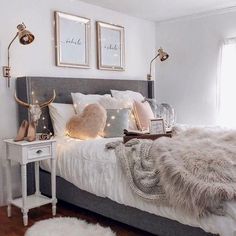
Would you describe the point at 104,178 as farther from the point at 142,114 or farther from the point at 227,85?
the point at 227,85

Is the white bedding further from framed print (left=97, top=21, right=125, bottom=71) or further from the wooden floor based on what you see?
framed print (left=97, top=21, right=125, bottom=71)

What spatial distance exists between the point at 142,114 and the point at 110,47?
1.12 m

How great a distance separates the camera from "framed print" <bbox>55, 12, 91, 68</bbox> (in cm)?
365

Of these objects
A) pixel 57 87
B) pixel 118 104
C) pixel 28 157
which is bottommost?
pixel 28 157

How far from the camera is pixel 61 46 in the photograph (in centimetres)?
368

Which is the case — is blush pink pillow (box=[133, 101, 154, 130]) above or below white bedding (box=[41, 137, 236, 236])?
above

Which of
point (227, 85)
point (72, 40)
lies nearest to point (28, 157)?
point (72, 40)

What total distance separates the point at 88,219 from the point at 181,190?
3.96ft

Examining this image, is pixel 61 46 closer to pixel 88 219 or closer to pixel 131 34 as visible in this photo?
pixel 131 34

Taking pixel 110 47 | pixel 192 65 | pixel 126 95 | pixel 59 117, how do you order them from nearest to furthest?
pixel 59 117 < pixel 126 95 < pixel 110 47 < pixel 192 65

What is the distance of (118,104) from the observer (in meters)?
3.61

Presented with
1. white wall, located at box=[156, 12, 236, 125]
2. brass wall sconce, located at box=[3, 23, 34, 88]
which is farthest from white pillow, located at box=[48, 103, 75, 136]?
white wall, located at box=[156, 12, 236, 125]

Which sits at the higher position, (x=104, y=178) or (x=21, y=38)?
(x=21, y=38)

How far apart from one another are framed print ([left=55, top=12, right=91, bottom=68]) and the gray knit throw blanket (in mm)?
1633
